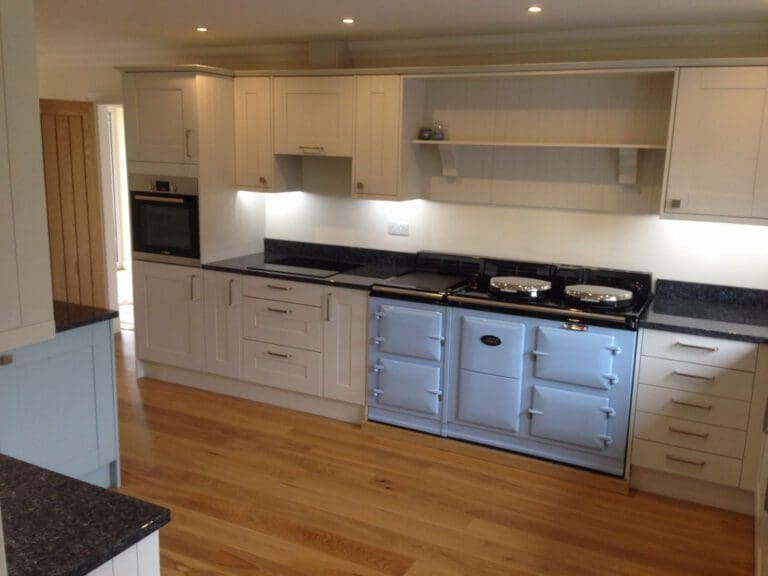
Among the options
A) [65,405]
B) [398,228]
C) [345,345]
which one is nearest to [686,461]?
[345,345]

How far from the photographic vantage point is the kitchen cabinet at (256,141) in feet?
14.7

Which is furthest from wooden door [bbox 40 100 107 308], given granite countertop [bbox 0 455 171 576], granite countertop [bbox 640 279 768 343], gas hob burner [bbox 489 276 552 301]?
granite countertop [bbox 640 279 768 343]

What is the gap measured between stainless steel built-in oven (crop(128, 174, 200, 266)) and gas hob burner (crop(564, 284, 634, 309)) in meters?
2.36

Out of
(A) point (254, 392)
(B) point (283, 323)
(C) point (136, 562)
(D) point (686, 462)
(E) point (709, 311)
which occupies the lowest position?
(A) point (254, 392)

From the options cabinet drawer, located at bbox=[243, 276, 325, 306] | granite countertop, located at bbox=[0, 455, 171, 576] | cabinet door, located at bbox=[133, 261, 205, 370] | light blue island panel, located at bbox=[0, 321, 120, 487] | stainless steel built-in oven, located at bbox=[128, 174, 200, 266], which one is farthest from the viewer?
cabinet door, located at bbox=[133, 261, 205, 370]

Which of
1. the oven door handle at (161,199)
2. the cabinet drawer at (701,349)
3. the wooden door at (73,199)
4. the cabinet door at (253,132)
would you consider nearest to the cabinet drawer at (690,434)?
the cabinet drawer at (701,349)

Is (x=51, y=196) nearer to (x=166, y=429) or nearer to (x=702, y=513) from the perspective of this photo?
(x=166, y=429)

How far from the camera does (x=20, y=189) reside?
1174 mm

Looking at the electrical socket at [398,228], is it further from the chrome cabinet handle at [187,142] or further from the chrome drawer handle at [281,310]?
the chrome cabinet handle at [187,142]

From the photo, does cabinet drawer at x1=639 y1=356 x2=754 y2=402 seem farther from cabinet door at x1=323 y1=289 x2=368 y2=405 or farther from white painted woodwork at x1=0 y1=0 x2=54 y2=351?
white painted woodwork at x1=0 y1=0 x2=54 y2=351

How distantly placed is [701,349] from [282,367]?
94.8 inches

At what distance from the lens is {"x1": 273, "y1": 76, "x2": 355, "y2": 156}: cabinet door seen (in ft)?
13.9

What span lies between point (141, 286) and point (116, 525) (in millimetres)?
3509

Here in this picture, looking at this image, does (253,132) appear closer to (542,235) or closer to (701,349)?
(542,235)
